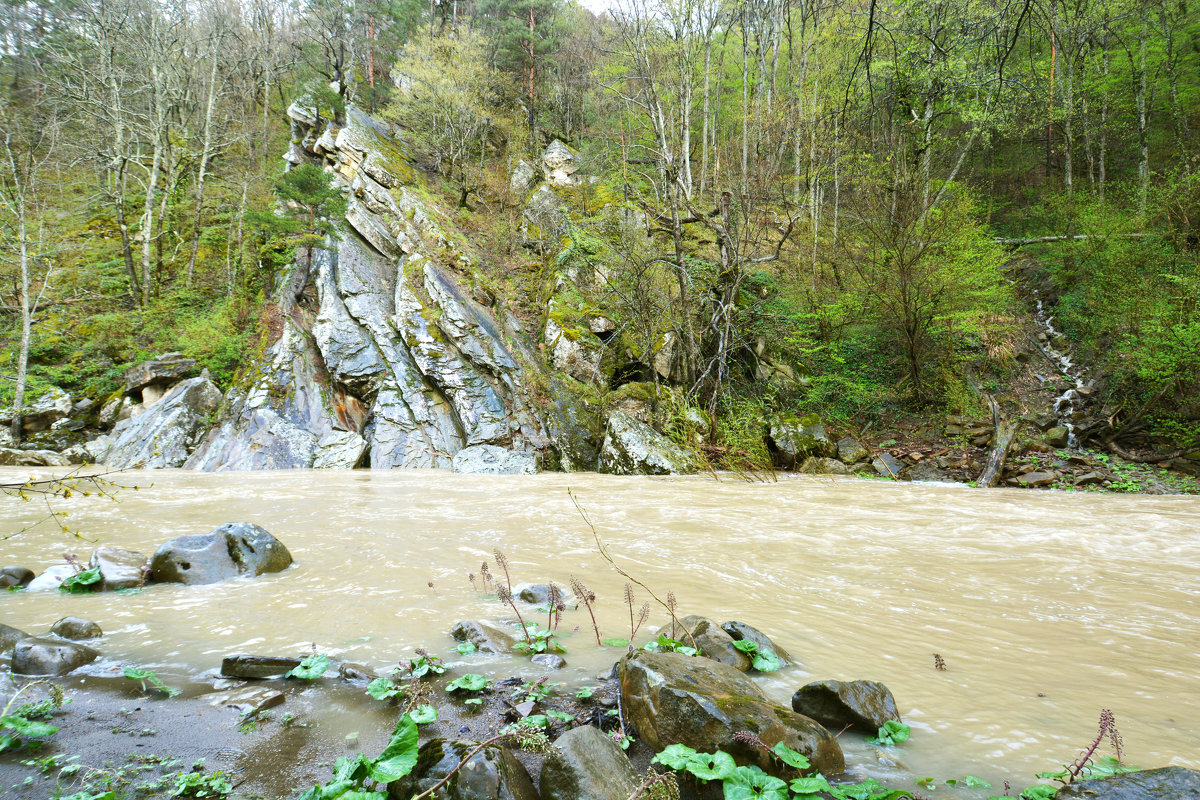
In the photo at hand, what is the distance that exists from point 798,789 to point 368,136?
2260 cm

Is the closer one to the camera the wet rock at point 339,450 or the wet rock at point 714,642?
the wet rock at point 714,642

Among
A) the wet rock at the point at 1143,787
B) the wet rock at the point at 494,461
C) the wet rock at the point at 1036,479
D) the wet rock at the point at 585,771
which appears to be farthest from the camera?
the wet rock at the point at 494,461

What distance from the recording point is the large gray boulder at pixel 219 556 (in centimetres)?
344

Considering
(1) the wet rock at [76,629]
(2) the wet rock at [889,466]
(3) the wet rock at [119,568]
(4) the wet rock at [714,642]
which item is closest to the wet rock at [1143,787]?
(4) the wet rock at [714,642]

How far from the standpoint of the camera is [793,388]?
1388cm

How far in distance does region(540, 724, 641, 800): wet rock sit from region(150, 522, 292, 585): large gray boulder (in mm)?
3169

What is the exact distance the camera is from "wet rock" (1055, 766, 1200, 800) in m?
1.28


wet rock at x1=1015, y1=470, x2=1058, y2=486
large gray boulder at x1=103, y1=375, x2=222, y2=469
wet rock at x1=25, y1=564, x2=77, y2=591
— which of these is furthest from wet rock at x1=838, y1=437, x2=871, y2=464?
large gray boulder at x1=103, y1=375, x2=222, y2=469

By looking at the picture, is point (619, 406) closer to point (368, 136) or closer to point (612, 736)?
point (612, 736)

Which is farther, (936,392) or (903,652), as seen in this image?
(936,392)

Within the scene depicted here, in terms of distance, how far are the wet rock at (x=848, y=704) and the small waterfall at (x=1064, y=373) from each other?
1279 centimetres

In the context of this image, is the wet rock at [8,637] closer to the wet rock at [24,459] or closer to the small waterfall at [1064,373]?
the wet rock at [24,459]

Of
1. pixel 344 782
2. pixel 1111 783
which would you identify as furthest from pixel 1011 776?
pixel 344 782

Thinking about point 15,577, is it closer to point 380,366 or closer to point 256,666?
point 256,666
